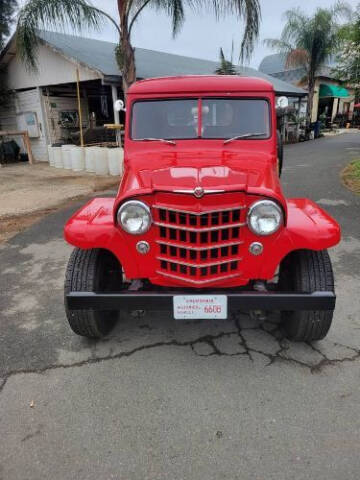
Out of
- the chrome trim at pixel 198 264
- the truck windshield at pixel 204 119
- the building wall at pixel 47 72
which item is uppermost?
the building wall at pixel 47 72

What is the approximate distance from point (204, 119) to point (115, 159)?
7.53 meters

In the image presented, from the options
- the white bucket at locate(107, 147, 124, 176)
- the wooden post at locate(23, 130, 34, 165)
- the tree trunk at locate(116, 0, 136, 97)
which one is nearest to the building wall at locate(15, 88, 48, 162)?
the wooden post at locate(23, 130, 34, 165)

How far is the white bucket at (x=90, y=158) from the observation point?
36.4 ft

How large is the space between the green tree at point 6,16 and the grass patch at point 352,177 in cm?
1311

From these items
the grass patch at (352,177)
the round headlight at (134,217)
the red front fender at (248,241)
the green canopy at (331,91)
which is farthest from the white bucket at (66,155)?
the green canopy at (331,91)

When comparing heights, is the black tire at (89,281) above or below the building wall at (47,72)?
below

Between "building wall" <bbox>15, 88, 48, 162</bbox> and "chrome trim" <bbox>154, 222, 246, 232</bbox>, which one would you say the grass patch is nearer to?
"chrome trim" <bbox>154, 222, 246, 232</bbox>

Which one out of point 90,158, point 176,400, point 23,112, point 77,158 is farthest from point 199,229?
point 23,112

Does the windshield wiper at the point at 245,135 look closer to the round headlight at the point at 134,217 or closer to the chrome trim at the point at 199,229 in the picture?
the chrome trim at the point at 199,229

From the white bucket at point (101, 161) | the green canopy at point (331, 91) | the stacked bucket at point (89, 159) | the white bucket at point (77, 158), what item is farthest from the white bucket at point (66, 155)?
the green canopy at point (331, 91)

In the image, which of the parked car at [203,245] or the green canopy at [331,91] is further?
the green canopy at [331,91]

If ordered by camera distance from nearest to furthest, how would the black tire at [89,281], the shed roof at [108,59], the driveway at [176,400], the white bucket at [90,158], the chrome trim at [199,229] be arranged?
the driveway at [176,400]
the chrome trim at [199,229]
the black tire at [89,281]
the white bucket at [90,158]
the shed roof at [108,59]

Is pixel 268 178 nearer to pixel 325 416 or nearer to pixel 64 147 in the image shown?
pixel 325 416

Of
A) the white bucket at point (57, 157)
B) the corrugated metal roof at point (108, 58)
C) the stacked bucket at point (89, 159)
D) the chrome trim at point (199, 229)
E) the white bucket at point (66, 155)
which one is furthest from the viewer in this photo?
the white bucket at point (57, 157)
